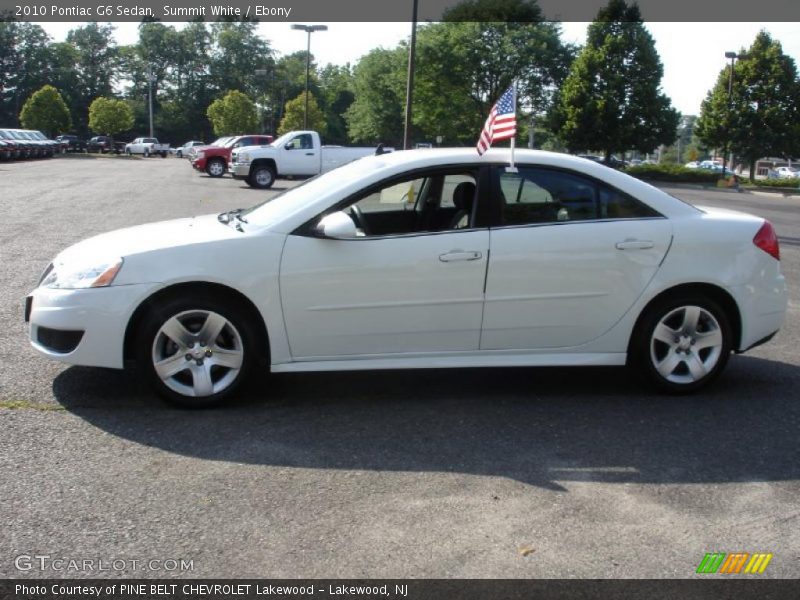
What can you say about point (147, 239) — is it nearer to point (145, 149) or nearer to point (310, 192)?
point (310, 192)

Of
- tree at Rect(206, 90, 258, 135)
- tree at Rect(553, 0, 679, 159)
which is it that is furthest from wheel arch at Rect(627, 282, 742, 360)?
tree at Rect(206, 90, 258, 135)

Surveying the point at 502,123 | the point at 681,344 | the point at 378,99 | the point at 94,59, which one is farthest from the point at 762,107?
the point at 94,59

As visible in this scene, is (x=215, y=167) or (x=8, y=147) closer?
(x=215, y=167)

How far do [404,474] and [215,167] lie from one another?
30898 mm

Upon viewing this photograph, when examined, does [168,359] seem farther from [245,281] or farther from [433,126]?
[433,126]

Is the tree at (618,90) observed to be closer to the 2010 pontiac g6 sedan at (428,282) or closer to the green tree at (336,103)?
the green tree at (336,103)

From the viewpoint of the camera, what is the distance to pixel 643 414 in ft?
16.3

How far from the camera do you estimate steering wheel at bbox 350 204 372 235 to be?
529 cm

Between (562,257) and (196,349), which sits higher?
(562,257)

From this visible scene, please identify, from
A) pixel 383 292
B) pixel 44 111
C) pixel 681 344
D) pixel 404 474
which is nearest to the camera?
pixel 404 474

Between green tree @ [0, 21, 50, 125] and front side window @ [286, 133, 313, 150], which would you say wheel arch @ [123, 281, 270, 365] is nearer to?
front side window @ [286, 133, 313, 150]

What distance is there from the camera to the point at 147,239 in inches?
198

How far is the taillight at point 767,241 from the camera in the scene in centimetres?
537

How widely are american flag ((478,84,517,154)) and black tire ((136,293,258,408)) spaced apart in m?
2.01
